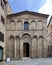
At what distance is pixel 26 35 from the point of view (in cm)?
3234

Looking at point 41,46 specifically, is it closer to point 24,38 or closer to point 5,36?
point 24,38

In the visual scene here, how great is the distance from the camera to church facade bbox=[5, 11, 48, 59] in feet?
104

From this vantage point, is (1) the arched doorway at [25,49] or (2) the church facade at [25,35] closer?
(2) the church facade at [25,35]

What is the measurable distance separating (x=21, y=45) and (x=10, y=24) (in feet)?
14.2

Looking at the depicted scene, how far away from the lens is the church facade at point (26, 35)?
31672mm

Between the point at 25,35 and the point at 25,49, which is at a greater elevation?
the point at 25,35

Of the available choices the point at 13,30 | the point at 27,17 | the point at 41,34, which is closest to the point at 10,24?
the point at 13,30

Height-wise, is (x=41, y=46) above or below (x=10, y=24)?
below

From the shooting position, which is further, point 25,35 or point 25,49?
point 25,49

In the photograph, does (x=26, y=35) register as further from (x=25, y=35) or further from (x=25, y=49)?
(x=25, y=49)

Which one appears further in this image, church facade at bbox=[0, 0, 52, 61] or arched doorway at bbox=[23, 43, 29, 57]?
arched doorway at bbox=[23, 43, 29, 57]

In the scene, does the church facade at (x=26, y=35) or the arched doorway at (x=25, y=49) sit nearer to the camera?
the church facade at (x=26, y=35)

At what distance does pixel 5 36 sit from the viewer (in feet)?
104

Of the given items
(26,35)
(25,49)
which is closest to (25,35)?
(26,35)
